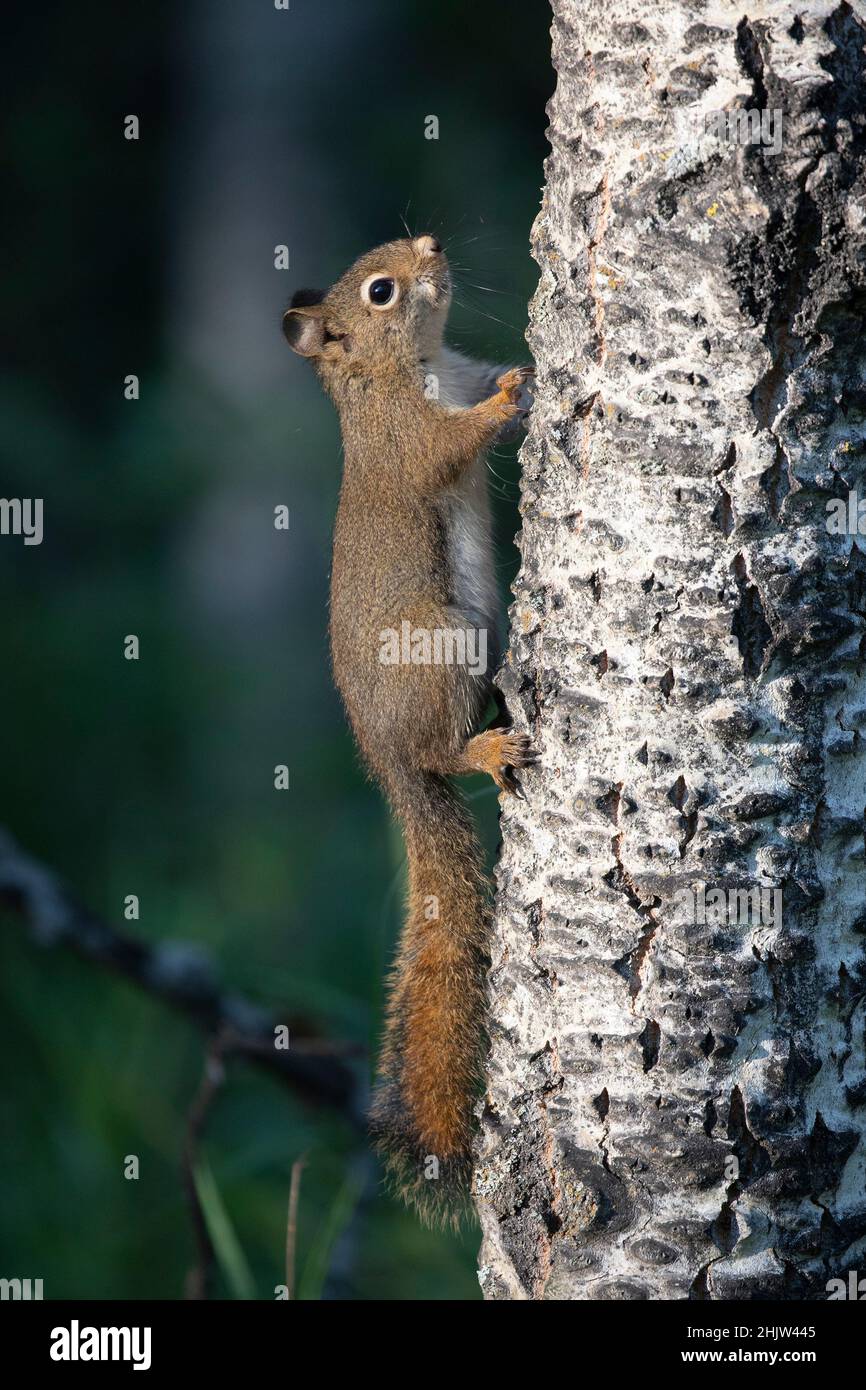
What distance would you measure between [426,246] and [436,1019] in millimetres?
1500

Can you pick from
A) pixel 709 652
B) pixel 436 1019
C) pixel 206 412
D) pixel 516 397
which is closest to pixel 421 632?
pixel 516 397

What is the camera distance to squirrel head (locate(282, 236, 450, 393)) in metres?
2.84

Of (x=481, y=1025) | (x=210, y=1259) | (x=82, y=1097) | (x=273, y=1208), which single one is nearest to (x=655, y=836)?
(x=481, y=1025)

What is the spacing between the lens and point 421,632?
252 cm

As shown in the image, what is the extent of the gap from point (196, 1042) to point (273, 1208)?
743mm

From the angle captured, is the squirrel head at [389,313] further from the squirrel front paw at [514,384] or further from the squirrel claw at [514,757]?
the squirrel claw at [514,757]

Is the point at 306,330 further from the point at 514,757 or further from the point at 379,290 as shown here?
the point at 514,757

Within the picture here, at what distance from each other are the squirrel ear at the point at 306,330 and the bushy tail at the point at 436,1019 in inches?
40.5

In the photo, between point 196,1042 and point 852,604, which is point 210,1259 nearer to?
point 196,1042

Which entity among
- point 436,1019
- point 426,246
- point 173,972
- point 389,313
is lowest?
point 436,1019

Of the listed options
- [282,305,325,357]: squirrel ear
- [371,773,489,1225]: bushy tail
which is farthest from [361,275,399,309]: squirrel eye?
[371,773,489,1225]: bushy tail

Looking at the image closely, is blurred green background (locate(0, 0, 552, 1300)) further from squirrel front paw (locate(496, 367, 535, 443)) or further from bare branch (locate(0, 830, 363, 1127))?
squirrel front paw (locate(496, 367, 535, 443))

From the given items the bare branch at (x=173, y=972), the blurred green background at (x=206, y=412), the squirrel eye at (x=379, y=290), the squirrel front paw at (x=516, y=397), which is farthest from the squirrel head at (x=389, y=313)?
the bare branch at (x=173, y=972)

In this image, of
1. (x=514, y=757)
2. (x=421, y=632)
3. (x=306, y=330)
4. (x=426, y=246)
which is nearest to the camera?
(x=514, y=757)
